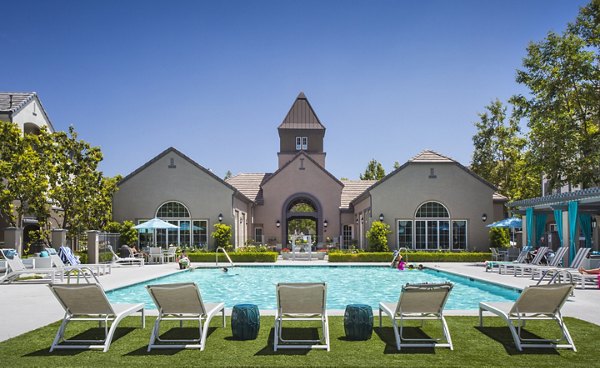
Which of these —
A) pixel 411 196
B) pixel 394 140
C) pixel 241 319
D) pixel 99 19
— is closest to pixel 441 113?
pixel 411 196

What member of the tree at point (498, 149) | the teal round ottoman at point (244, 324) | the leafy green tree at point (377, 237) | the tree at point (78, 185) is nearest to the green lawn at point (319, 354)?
the teal round ottoman at point (244, 324)

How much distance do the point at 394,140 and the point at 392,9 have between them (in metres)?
18.0

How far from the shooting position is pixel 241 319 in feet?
25.9

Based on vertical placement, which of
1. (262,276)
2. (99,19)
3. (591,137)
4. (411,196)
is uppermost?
(99,19)

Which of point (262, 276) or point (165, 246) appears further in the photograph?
point (165, 246)

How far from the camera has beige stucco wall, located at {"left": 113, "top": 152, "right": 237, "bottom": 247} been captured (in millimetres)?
30078

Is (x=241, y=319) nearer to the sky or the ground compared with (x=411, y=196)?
nearer to the ground

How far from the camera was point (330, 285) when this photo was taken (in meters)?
18.2

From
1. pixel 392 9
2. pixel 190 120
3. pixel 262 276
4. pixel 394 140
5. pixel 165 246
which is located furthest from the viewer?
pixel 394 140

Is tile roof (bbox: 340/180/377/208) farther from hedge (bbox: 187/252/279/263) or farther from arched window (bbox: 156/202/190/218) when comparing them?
arched window (bbox: 156/202/190/218)

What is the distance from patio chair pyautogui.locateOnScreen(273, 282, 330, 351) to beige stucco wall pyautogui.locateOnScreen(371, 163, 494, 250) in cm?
2281

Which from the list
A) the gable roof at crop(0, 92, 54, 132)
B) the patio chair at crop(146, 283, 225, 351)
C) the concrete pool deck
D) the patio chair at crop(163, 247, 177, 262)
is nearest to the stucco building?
the patio chair at crop(163, 247, 177, 262)

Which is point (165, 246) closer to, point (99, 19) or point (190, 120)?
point (190, 120)

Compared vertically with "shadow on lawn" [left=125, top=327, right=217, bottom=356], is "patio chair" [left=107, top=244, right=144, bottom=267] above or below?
below
